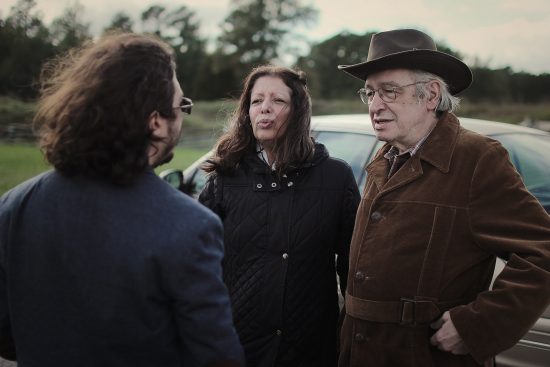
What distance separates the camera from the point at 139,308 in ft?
4.32

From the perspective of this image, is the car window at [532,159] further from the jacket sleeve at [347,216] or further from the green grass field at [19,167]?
the green grass field at [19,167]

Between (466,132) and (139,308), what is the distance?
4.74 feet

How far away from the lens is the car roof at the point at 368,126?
11.0 ft

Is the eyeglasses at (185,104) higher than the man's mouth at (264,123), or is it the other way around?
the eyeglasses at (185,104)

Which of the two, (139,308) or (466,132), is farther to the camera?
(466,132)

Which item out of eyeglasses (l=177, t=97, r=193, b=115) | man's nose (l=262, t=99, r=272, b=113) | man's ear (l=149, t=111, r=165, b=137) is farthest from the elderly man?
man's ear (l=149, t=111, r=165, b=137)

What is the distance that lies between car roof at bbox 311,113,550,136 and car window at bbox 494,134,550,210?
0.09 meters

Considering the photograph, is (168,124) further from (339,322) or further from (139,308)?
(339,322)

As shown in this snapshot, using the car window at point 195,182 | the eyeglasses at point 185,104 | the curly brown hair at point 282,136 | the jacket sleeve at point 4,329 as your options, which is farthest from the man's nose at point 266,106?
the car window at point 195,182

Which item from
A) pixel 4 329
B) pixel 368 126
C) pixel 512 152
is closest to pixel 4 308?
pixel 4 329

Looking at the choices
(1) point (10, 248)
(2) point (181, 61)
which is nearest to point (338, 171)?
(1) point (10, 248)

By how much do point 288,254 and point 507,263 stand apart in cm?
94

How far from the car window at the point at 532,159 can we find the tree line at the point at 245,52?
62.7 feet

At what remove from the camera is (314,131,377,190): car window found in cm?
331
